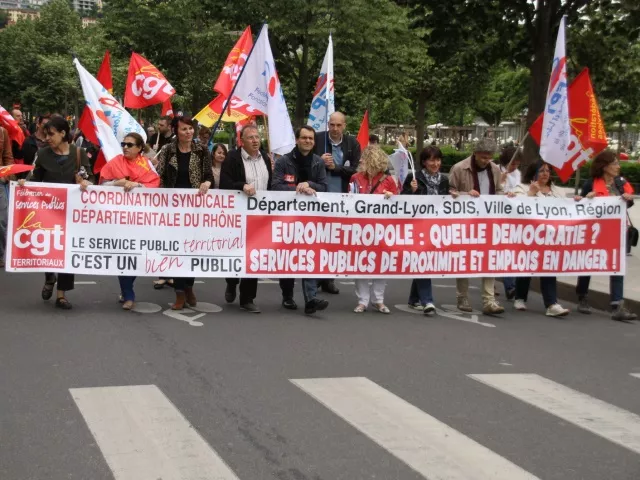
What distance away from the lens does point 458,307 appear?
1098cm

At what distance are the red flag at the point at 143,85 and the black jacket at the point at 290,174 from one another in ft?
15.1

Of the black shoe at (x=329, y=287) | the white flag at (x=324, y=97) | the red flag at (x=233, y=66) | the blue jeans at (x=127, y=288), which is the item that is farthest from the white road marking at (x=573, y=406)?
the red flag at (x=233, y=66)

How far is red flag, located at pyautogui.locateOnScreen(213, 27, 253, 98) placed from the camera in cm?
1333

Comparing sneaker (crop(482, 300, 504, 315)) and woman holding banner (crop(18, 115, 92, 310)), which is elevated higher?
woman holding banner (crop(18, 115, 92, 310))

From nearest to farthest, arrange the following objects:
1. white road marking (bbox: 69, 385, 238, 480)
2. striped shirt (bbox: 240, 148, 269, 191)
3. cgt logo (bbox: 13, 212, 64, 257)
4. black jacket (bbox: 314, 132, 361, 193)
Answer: white road marking (bbox: 69, 385, 238, 480)
cgt logo (bbox: 13, 212, 64, 257)
striped shirt (bbox: 240, 148, 269, 191)
black jacket (bbox: 314, 132, 361, 193)

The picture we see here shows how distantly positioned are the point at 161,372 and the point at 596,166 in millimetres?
5685

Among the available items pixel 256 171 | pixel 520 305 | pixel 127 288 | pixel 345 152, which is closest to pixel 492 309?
pixel 520 305

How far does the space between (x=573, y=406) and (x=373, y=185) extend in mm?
4334

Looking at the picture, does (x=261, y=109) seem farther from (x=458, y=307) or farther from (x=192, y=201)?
(x=458, y=307)

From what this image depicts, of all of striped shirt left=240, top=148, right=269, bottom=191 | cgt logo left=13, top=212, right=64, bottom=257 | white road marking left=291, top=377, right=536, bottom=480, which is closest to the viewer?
white road marking left=291, top=377, right=536, bottom=480

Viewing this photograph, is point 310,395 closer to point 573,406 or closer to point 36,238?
point 573,406

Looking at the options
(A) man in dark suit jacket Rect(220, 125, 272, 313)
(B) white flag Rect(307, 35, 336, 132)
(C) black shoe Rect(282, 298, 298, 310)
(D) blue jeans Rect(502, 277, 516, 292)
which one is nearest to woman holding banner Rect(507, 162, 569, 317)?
(D) blue jeans Rect(502, 277, 516, 292)

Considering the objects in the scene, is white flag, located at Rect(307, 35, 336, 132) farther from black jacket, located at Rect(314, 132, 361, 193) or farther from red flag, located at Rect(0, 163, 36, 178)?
red flag, located at Rect(0, 163, 36, 178)

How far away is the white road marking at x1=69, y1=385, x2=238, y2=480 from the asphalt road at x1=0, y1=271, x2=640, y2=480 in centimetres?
2
